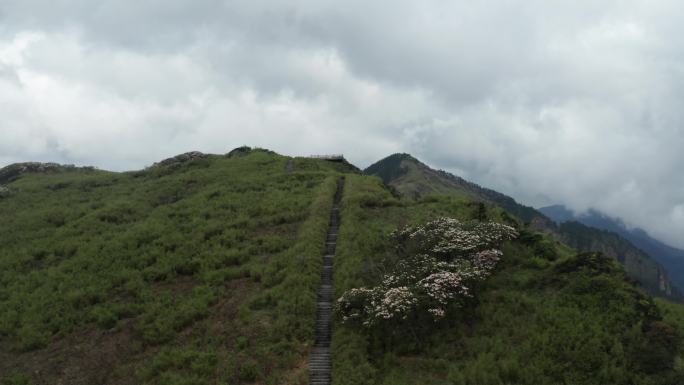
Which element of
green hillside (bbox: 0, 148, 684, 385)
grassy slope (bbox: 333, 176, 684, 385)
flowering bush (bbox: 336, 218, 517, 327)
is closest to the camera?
grassy slope (bbox: 333, 176, 684, 385)

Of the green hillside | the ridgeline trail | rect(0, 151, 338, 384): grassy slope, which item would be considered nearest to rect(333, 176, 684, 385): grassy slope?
the green hillside

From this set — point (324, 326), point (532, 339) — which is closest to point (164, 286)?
point (324, 326)

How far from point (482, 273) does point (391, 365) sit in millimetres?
7328

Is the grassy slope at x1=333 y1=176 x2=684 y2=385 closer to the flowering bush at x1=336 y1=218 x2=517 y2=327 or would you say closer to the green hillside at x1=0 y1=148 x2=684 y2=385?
the green hillside at x1=0 y1=148 x2=684 y2=385

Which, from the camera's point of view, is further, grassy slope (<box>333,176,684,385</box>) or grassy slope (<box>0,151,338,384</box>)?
grassy slope (<box>0,151,338,384</box>)

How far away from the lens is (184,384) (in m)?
20.0

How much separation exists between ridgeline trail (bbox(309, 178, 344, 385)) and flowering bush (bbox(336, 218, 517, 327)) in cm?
126

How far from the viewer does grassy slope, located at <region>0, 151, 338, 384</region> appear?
22.3 meters

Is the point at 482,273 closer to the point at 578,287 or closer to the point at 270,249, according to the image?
the point at 578,287

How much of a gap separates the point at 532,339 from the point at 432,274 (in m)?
5.75

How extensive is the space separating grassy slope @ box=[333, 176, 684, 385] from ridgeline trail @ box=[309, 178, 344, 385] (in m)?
0.60

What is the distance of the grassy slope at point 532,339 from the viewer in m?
17.9

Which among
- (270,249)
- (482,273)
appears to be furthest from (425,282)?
(270,249)

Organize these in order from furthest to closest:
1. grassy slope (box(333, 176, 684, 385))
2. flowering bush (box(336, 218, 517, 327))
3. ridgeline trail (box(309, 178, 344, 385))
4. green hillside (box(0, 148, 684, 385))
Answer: flowering bush (box(336, 218, 517, 327)), ridgeline trail (box(309, 178, 344, 385)), green hillside (box(0, 148, 684, 385)), grassy slope (box(333, 176, 684, 385))
